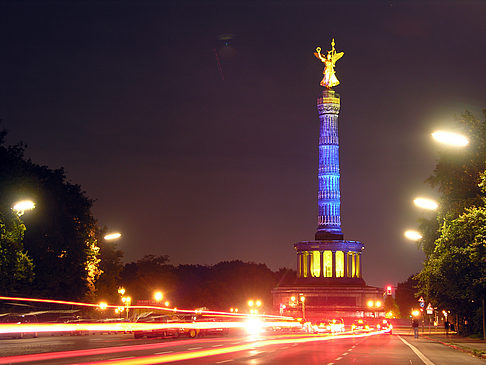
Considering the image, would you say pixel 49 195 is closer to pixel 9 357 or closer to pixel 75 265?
pixel 75 265

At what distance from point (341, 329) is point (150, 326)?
30.4 meters

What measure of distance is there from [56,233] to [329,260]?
8368 centimetres

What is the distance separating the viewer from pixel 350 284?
14150 centimetres

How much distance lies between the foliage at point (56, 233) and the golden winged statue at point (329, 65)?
286 feet

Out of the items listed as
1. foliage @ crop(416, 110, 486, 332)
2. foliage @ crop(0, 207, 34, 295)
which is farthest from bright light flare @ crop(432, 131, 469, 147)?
foliage @ crop(0, 207, 34, 295)

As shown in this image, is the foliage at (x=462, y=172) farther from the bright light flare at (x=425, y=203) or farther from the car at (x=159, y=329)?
the car at (x=159, y=329)

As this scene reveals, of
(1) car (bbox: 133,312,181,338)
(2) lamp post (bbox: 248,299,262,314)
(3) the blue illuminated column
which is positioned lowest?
(1) car (bbox: 133,312,181,338)

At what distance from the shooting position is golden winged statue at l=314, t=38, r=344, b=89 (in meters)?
156

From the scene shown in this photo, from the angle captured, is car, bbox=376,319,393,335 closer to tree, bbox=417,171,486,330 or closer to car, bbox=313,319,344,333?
car, bbox=313,319,344,333

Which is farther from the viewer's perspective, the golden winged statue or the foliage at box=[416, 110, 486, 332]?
the golden winged statue

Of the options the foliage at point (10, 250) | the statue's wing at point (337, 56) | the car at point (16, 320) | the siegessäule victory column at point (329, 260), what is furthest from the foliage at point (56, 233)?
the statue's wing at point (337, 56)

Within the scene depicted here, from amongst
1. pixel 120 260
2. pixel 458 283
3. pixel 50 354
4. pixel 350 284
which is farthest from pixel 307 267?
pixel 50 354

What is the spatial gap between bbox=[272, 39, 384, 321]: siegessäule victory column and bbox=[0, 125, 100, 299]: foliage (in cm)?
6340

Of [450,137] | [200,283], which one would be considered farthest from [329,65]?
[450,137]
